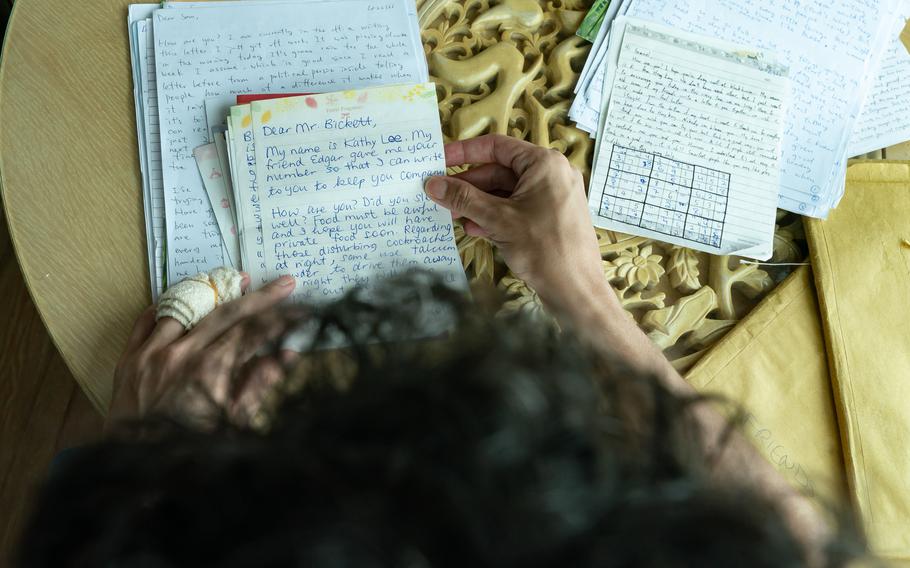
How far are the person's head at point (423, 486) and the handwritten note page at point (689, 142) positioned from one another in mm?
501

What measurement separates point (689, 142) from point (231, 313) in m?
0.58

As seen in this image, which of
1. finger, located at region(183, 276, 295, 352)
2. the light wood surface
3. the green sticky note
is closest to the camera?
finger, located at region(183, 276, 295, 352)

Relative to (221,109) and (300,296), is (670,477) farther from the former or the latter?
(221,109)

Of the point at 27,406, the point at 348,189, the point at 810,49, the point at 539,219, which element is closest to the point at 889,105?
the point at 810,49

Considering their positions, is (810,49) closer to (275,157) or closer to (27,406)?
(275,157)

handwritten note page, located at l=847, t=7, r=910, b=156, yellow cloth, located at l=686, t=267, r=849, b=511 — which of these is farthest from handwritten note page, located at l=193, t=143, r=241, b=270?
handwritten note page, located at l=847, t=7, r=910, b=156

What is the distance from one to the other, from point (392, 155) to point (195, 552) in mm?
536

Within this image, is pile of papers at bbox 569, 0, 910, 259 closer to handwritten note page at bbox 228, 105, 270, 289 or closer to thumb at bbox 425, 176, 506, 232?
thumb at bbox 425, 176, 506, 232

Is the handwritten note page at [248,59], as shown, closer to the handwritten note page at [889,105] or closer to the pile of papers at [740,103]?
the pile of papers at [740,103]

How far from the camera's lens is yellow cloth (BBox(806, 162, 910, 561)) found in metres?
0.69

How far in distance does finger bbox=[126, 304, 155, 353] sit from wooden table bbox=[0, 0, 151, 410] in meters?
0.03

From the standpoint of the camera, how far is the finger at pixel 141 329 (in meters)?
0.65

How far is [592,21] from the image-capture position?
2.77ft

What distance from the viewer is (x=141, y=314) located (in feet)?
2.22
